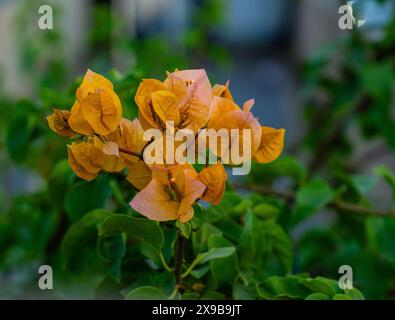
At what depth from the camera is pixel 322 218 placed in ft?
6.23

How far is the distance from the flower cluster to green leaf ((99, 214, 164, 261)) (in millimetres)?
22

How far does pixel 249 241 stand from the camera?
46 centimetres

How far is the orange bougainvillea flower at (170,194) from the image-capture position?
35cm

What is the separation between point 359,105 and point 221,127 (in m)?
0.76

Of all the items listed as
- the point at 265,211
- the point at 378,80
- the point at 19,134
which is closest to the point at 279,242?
the point at 265,211

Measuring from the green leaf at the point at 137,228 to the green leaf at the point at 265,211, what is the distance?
5.7 inches

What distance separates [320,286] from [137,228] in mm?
114


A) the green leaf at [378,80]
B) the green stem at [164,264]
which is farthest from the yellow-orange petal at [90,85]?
the green leaf at [378,80]

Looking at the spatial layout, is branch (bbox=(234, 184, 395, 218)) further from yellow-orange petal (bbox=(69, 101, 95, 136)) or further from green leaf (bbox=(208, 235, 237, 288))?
yellow-orange petal (bbox=(69, 101, 95, 136))

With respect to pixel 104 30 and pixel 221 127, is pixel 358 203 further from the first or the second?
pixel 104 30

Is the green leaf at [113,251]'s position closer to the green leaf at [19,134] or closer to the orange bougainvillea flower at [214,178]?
the orange bougainvillea flower at [214,178]

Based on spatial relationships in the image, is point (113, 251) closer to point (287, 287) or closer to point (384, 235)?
point (287, 287)

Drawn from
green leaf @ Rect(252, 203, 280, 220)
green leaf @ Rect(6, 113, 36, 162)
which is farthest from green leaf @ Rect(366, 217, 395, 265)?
green leaf @ Rect(6, 113, 36, 162)
